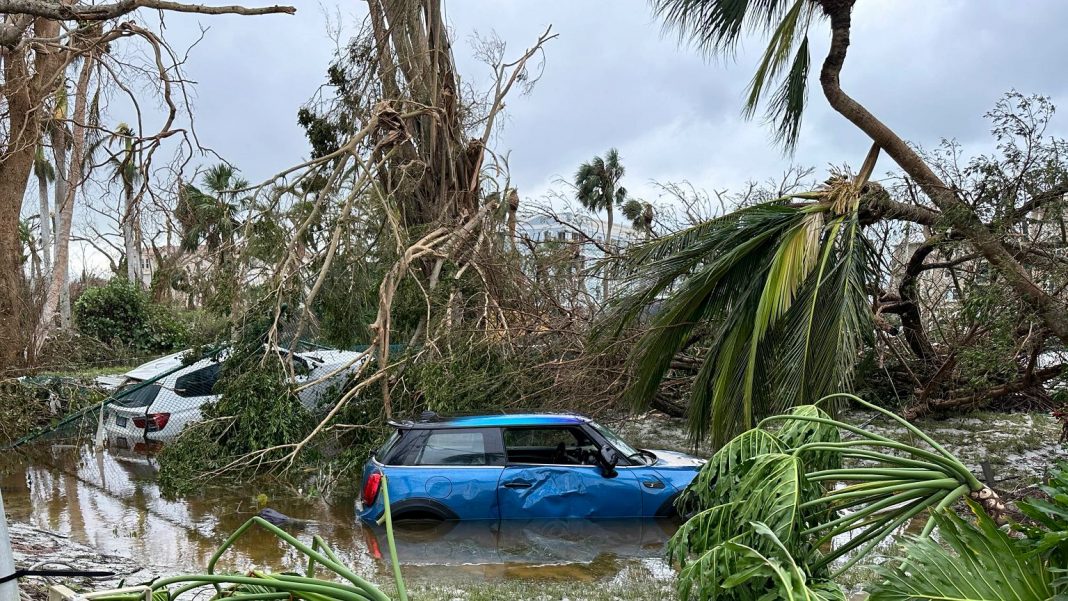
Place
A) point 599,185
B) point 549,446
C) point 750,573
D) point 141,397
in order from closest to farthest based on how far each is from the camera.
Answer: point 750,573, point 549,446, point 141,397, point 599,185

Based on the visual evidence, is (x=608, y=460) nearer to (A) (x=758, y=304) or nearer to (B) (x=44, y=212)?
(A) (x=758, y=304)

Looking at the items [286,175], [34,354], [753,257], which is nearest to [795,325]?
[753,257]

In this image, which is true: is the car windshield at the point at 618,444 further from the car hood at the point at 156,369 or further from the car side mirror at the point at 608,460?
the car hood at the point at 156,369

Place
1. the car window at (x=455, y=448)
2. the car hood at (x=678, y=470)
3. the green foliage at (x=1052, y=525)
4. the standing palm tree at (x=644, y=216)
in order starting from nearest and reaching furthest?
the green foliage at (x=1052, y=525) → the car window at (x=455, y=448) → the car hood at (x=678, y=470) → the standing palm tree at (x=644, y=216)

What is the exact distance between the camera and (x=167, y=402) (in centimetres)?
1306

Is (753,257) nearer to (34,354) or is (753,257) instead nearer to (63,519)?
(63,519)

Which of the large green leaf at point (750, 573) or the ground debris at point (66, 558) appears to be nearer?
the large green leaf at point (750, 573)

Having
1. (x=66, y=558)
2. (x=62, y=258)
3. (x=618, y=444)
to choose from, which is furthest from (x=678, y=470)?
(x=62, y=258)

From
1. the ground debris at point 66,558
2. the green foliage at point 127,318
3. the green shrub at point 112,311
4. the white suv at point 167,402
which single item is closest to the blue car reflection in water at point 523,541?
the ground debris at point 66,558

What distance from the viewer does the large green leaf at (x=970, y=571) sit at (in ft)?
8.51

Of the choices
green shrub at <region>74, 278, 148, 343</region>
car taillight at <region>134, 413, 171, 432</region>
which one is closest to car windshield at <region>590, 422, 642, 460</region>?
car taillight at <region>134, 413, 171, 432</region>

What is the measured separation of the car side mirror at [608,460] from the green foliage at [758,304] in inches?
23.3

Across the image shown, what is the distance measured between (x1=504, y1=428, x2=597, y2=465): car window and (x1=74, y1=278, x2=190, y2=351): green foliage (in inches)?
705

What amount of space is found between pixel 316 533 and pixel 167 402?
603 centimetres
